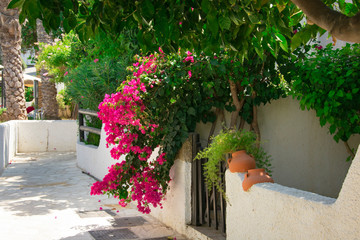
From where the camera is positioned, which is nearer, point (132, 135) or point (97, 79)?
point (132, 135)

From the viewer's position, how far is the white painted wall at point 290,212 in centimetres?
311

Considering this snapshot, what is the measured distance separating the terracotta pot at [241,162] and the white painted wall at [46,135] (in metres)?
11.7

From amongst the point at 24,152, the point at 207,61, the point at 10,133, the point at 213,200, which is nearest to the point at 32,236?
the point at 213,200

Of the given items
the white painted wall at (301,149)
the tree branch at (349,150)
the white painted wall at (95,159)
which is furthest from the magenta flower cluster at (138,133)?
the white painted wall at (95,159)

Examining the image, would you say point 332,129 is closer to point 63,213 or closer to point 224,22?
point 224,22

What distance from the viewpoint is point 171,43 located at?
412cm

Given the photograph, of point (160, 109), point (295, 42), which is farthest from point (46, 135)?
point (295, 42)

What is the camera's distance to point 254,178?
4246 millimetres

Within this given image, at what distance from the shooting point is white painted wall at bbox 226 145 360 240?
3.11 metres

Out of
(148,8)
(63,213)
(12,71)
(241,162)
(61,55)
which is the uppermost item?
(61,55)

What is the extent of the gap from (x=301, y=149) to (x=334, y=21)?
2.89 m

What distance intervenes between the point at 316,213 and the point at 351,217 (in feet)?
1.08

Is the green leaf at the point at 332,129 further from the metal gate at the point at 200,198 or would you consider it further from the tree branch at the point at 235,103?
the metal gate at the point at 200,198

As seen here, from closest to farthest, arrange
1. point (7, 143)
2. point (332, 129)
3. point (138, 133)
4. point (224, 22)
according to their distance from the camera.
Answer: point (224, 22)
point (332, 129)
point (138, 133)
point (7, 143)
